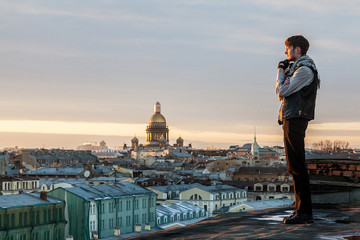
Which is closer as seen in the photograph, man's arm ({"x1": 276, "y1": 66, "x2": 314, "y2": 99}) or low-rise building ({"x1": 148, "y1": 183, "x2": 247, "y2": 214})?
man's arm ({"x1": 276, "y1": 66, "x2": 314, "y2": 99})

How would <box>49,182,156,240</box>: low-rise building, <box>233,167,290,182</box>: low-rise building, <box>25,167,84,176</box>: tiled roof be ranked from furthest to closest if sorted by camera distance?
1. <box>25,167,84,176</box>: tiled roof
2. <box>233,167,290,182</box>: low-rise building
3. <box>49,182,156,240</box>: low-rise building

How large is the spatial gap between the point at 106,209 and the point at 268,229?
5607cm

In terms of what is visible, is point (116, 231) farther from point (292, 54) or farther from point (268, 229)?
point (268, 229)

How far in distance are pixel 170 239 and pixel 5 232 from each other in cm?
4518

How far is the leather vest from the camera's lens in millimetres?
7813

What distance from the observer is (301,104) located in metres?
7.84

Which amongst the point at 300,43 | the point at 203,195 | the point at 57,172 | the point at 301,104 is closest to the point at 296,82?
the point at 301,104

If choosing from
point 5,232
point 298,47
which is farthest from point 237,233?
point 5,232

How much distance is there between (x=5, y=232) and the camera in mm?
50406

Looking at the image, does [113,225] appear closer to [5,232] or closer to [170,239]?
[5,232]

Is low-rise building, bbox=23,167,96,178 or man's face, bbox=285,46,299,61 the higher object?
man's face, bbox=285,46,299,61

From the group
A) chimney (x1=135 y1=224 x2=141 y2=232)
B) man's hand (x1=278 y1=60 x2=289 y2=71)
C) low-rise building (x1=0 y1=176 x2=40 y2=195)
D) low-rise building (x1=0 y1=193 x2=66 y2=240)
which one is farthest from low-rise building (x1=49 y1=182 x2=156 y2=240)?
man's hand (x1=278 y1=60 x2=289 y2=71)

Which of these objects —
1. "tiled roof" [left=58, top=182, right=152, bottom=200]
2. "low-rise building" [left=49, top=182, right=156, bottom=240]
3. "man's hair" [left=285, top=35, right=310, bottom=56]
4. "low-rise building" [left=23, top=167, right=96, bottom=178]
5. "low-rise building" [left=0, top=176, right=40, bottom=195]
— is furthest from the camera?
"low-rise building" [left=23, top=167, right=96, bottom=178]

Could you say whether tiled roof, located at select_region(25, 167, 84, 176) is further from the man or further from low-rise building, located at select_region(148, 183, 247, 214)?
the man
